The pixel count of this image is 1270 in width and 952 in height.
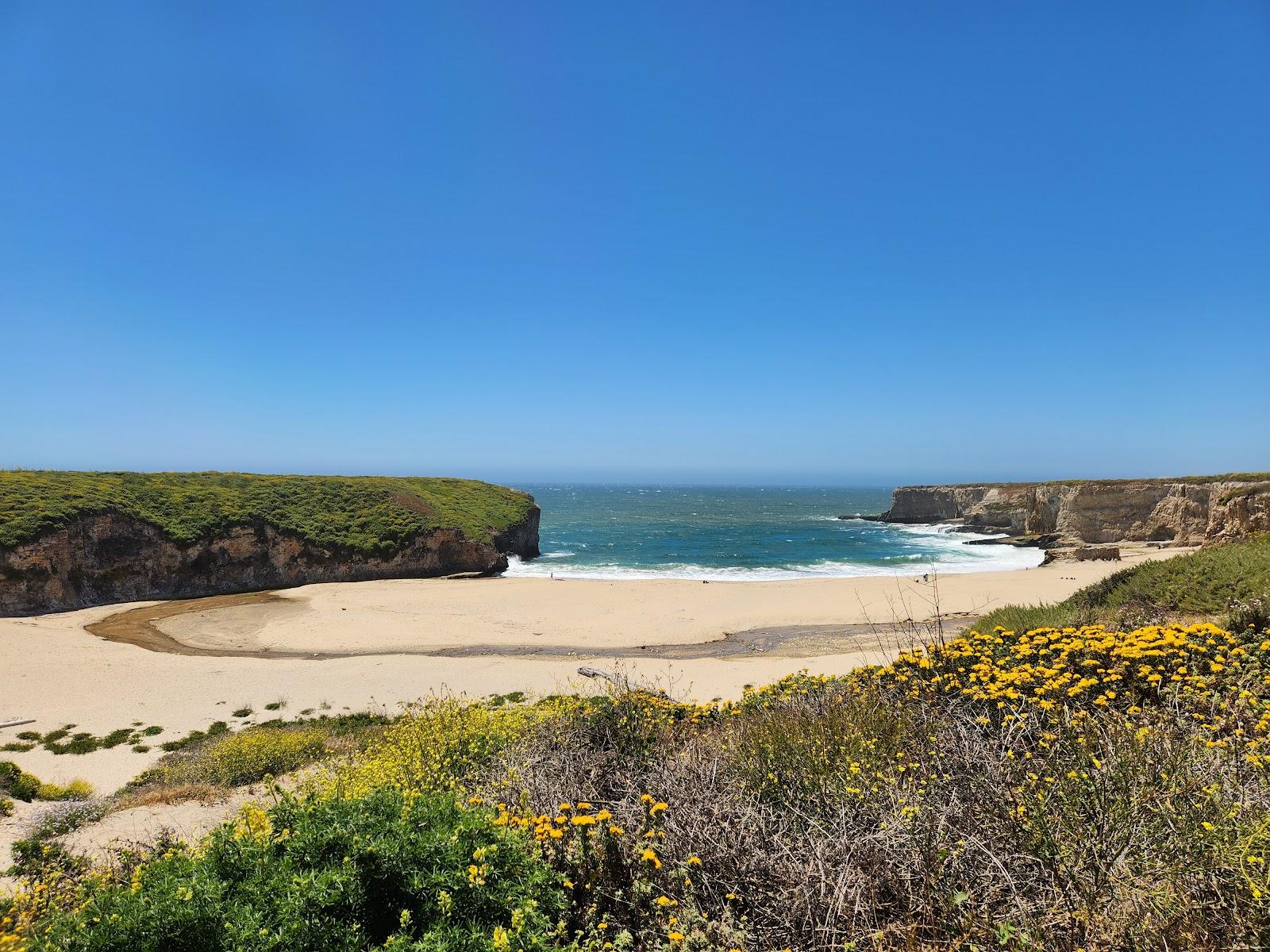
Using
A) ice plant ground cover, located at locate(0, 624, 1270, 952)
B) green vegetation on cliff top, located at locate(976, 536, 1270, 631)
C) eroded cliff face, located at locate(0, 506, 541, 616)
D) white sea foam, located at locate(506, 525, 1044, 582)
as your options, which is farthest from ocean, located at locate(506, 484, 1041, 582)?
ice plant ground cover, located at locate(0, 624, 1270, 952)

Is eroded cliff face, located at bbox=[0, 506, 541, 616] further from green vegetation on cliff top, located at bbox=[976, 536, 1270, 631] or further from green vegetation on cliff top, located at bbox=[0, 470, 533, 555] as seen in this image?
green vegetation on cliff top, located at bbox=[976, 536, 1270, 631]

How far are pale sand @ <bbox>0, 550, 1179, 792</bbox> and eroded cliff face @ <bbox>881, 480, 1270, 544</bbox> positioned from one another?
495 centimetres

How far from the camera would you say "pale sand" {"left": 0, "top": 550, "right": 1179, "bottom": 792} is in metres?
14.1

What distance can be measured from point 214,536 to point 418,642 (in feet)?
65.4

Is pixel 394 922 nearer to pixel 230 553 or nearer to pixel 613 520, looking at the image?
pixel 230 553

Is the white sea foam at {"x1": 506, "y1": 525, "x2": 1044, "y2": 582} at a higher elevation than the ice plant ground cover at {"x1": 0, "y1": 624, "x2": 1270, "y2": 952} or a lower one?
lower

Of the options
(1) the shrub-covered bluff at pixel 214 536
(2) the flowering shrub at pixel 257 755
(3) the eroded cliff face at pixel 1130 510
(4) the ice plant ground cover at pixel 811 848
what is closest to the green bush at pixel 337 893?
(4) the ice plant ground cover at pixel 811 848

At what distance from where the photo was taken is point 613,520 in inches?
3169

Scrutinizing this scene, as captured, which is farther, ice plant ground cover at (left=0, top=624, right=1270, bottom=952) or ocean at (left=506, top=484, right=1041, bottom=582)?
ocean at (left=506, top=484, right=1041, bottom=582)

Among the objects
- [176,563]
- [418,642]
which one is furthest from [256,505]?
[418,642]

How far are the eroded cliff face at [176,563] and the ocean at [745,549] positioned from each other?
248 inches

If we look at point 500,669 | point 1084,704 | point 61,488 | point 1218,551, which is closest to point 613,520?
point 61,488

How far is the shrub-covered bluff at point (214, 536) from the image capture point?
1080 inches

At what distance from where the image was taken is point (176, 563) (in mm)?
31438
